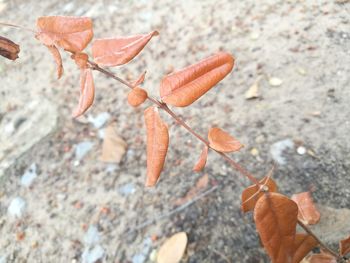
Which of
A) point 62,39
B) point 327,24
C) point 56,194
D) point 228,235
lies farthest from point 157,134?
point 327,24

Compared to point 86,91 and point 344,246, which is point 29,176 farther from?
point 344,246

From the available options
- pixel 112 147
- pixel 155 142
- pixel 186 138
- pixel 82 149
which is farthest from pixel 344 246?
pixel 82 149

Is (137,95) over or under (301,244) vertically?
over

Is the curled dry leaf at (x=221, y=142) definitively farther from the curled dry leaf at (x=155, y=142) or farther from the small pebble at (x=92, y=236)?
the small pebble at (x=92, y=236)

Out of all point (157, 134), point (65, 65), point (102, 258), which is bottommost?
point (102, 258)

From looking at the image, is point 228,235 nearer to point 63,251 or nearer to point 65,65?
point 63,251

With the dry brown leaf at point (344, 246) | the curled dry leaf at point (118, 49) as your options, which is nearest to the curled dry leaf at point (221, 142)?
the curled dry leaf at point (118, 49)
